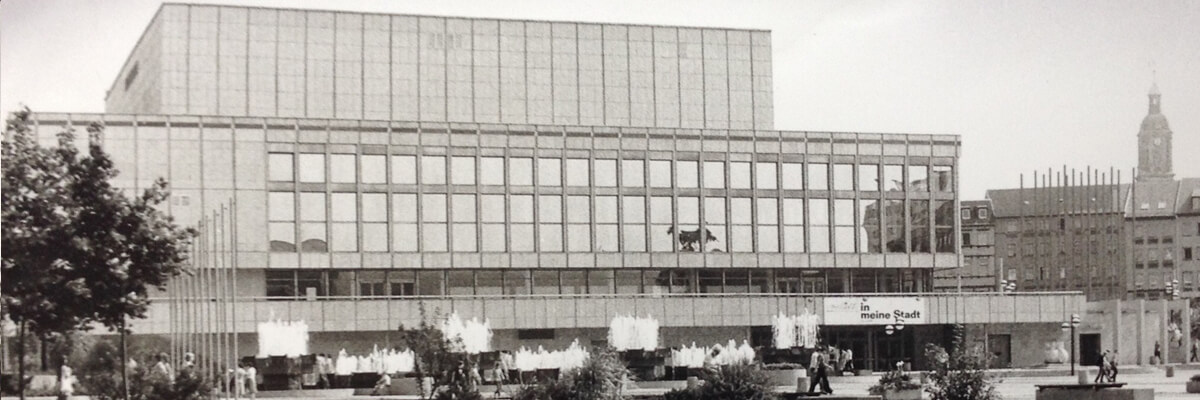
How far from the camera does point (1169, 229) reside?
15475cm

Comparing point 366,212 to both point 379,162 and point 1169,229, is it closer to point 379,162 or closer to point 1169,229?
point 379,162

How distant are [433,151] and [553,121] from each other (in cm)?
842

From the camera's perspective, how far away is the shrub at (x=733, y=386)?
35.3m

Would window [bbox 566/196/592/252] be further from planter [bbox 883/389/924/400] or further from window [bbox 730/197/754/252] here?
planter [bbox 883/389/924/400]

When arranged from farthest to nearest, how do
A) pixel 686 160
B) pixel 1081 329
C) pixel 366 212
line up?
pixel 1081 329
pixel 686 160
pixel 366 212

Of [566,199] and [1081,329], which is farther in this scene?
[1081,329]

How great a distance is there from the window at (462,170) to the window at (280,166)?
8.06 metres

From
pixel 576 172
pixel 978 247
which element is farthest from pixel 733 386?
pixel 978 247

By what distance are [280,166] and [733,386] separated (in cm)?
4910

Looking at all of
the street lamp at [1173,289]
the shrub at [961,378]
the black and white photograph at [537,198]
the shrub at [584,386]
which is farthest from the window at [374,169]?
the street lamp at [1173,289]

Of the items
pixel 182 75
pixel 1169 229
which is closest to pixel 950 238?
pixel 182 75

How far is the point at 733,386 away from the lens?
1393 inches

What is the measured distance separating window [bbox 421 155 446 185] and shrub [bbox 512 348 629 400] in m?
45.9

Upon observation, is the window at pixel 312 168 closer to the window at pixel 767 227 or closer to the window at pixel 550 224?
the window at pixel 550 224
